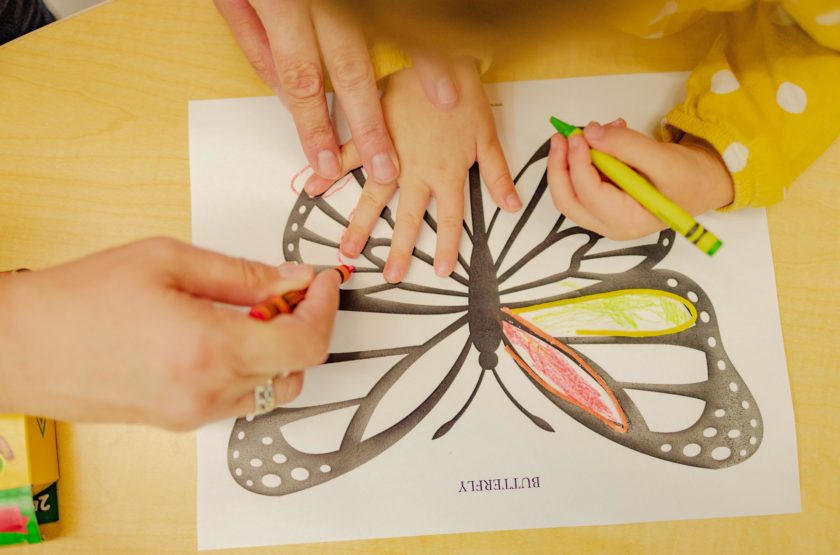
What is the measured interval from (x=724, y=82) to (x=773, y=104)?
52mm

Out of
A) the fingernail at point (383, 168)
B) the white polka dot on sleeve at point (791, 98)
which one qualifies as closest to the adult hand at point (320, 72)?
the fingernail at point (383, 168)

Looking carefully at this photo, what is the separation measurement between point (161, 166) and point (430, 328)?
0.35 meters

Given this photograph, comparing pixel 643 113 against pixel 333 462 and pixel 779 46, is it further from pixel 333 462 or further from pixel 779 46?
pixel 333 462

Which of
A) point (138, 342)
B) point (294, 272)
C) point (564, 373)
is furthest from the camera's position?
point (564, 373)

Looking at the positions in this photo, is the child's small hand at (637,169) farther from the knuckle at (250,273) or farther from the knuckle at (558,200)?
the knuckle at (250,273)

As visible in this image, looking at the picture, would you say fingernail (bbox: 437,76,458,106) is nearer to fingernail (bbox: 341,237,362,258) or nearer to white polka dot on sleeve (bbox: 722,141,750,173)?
fingernail (bbox: 341,237,362,258)

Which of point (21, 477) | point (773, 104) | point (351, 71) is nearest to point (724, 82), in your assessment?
point (773, 104)

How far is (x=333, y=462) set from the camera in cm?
62

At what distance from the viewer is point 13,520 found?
590 millimetres

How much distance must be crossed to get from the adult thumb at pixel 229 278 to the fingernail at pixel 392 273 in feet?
0.43

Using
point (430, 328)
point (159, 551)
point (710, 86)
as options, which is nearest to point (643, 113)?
point (710, 86)

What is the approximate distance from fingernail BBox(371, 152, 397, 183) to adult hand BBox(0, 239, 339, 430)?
23cm

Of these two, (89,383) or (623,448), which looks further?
(623,448)

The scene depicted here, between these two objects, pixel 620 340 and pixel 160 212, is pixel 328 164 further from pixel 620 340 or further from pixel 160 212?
pixel 620 340
